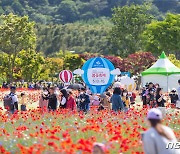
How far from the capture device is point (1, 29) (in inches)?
2247

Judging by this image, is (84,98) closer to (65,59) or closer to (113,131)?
(113,131)

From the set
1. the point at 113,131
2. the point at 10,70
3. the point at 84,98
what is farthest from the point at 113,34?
the point at 113,131

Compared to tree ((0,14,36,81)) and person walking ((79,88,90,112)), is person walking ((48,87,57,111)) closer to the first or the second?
person walking ((79,88,90,112))

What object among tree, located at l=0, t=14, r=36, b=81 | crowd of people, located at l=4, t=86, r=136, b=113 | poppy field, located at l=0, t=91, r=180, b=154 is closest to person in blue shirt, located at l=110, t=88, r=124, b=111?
crowd of people, located at l=4, t=86, r=136, b=113

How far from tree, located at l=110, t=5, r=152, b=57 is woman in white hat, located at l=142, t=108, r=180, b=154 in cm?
8404

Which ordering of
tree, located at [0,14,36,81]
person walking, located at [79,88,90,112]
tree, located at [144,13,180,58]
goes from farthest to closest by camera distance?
tree, located at [144,13,180,58], tree, located at [0,14,36,81], person walking, located at [79,88,90,112]

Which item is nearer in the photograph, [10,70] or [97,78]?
[97,78]

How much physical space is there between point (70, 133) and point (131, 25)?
82066 millimetres

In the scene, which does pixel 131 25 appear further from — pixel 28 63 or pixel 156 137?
pixel 156 137

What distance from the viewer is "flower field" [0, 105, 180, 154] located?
8.75m

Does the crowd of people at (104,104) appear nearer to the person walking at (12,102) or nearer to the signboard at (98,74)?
the person walking at (12,102)

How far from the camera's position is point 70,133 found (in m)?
11.4

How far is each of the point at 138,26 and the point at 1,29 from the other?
3953 centimetres

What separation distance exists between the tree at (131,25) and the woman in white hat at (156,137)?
84039 mm
